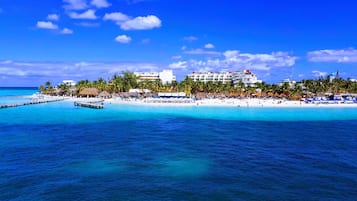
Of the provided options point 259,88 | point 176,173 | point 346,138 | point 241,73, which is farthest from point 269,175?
point 241,73

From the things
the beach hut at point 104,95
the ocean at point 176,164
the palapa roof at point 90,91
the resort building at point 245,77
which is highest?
the resort building at point 245,77

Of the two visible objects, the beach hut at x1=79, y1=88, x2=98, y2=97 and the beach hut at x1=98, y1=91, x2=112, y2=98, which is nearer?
the beach hut at x1=98, y1=91, x2=112, y2=98

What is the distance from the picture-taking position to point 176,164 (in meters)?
22.0

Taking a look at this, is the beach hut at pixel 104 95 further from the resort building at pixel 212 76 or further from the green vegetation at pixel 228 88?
the resort building at pixel 212 76

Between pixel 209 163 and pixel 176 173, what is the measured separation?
11.4ft

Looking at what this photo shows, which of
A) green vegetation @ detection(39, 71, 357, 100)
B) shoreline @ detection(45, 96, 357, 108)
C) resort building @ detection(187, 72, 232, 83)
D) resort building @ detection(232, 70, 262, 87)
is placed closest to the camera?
shoreline @ detection(45, 96, 357, 108)

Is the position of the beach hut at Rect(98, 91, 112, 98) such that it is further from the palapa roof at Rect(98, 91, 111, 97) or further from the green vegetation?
the green vegetation

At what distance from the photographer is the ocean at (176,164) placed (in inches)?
668

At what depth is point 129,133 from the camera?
35.1m

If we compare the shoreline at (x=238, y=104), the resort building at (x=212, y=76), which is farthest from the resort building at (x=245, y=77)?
the shoreline at (x=238, y=104)

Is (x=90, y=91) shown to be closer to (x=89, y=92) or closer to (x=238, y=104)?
(x=89, y=92)

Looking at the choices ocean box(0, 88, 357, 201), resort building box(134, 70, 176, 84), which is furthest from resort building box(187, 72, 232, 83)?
ocean box(0, 88, 357, 201)

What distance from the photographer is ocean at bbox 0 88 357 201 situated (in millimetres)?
16969

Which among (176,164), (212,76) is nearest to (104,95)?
(212,76)
